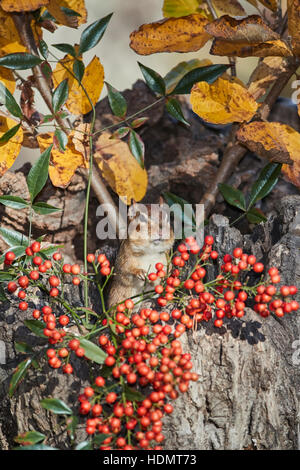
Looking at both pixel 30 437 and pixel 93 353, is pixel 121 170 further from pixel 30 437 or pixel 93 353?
pixel 30 437

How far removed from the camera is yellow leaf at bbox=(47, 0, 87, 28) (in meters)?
1.22

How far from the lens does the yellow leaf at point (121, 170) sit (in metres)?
1.34

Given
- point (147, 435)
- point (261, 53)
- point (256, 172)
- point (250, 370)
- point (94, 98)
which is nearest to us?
point (147, 435)

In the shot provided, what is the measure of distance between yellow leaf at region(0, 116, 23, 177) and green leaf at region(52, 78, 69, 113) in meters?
0.12

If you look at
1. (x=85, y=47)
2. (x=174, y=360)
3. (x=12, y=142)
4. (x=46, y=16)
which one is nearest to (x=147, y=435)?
(x=174, y=360)

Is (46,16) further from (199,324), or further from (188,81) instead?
(199,324)

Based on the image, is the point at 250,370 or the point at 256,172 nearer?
the point at 250,370

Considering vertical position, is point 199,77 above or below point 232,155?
above

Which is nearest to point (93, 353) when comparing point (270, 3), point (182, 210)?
point (182, 210)

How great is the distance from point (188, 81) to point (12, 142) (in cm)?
45

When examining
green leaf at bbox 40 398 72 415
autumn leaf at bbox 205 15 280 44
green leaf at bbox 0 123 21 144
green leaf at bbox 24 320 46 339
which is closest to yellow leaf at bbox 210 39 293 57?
autumn leaf at bbox 205 15 280 44

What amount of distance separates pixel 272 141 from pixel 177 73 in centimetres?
39

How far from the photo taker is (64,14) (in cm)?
122

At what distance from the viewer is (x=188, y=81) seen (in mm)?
1253
